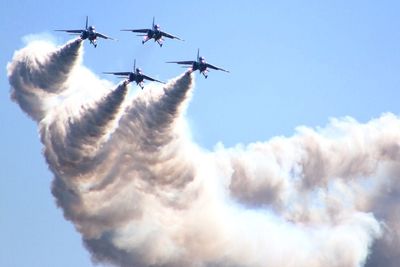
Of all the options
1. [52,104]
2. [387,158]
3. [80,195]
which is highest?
[387,158]

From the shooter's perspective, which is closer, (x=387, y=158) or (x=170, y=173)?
(x=170, y=173)

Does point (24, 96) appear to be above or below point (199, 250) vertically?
above

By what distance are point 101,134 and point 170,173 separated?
671cm

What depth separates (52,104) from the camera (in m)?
92.2

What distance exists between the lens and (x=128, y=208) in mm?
93312

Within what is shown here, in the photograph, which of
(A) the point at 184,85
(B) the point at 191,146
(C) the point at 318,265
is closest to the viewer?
(A) the point at 184,85

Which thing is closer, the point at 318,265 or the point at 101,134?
the point at 101,134

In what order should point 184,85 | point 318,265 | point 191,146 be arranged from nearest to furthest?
point 184,85
point 191,146
point 318,265

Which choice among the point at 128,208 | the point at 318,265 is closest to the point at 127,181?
the point at 128,208

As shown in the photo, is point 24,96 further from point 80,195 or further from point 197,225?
point 197,225

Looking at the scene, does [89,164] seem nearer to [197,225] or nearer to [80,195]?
[80,195]

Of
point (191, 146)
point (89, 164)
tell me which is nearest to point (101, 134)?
point (89, 164)

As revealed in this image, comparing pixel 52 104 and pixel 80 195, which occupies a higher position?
pixel 52 104

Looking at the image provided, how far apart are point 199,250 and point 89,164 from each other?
12.8m
